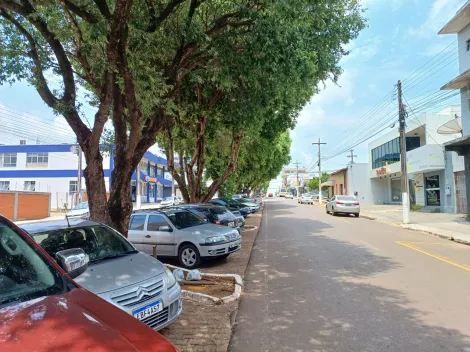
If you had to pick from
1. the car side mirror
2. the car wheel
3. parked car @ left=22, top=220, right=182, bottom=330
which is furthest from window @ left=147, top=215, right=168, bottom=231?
the car side mirror

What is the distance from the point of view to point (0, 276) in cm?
268

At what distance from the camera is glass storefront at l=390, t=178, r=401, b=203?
40275mm

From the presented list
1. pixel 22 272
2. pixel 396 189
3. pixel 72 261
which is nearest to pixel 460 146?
pixel 72 261

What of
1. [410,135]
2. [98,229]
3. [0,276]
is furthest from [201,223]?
[410,135]

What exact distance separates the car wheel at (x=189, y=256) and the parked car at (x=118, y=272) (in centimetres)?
369

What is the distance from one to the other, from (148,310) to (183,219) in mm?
5956

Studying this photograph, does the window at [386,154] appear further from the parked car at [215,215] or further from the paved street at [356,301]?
the parked car at [215,215]

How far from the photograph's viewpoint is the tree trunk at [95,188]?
7.52 metres

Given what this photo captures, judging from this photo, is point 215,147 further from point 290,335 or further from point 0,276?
point 0,276

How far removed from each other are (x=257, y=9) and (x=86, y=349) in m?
7.35

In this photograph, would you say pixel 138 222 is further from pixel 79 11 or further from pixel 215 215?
pixel 79 11

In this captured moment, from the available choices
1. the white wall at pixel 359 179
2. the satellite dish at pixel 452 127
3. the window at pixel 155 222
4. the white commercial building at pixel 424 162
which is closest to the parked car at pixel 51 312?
the window at pixel 155 222

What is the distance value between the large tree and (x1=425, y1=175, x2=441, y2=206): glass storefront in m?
21.8

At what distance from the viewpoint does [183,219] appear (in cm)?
1030
